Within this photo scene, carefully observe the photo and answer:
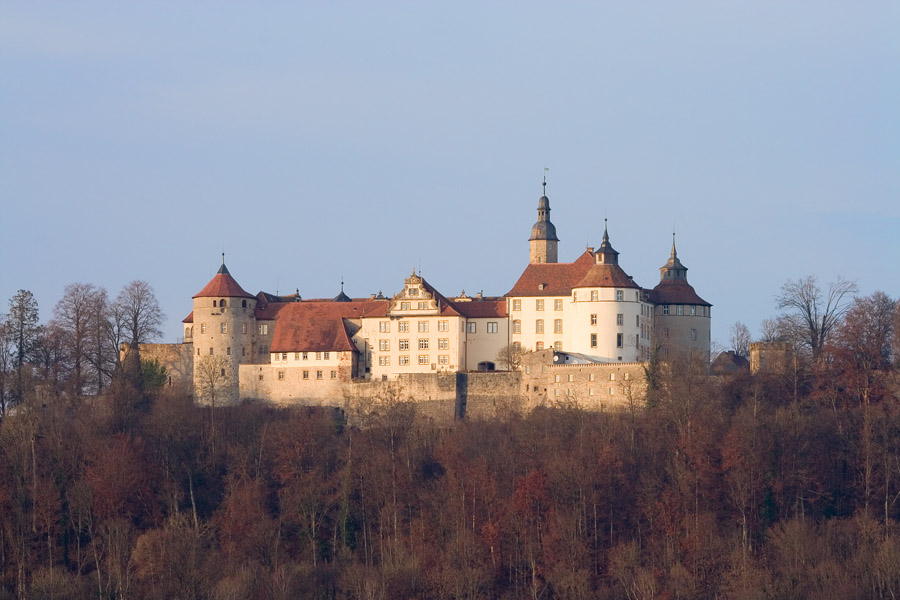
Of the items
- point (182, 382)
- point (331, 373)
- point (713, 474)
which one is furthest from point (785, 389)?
point (182, 382)

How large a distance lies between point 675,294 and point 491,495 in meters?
19.4

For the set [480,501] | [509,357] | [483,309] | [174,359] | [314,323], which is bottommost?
[480,501]

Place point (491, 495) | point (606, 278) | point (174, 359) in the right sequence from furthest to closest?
point (174, 359) < point (606, 278) < point (491, 495)

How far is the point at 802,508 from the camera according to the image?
78188mm

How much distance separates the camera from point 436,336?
306 feet

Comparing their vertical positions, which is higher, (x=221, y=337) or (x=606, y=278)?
(x=606, y=278)

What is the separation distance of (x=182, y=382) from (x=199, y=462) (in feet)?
36.4

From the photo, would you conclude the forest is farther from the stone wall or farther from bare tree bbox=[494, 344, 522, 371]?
the stone wall

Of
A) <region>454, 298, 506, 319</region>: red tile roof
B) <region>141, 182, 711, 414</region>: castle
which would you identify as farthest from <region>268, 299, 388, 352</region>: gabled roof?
<region>454, 298, 506, 319</region>: red tile roof

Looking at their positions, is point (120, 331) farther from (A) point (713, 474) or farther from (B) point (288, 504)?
(A) point (713, 474)

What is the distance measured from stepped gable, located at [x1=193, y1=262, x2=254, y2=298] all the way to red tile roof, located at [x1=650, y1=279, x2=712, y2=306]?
20.3 metres

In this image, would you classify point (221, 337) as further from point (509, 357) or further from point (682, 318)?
point (682, 318)

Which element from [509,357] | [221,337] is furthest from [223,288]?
[509,357]

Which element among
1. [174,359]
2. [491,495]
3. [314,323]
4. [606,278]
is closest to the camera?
[491,495]
